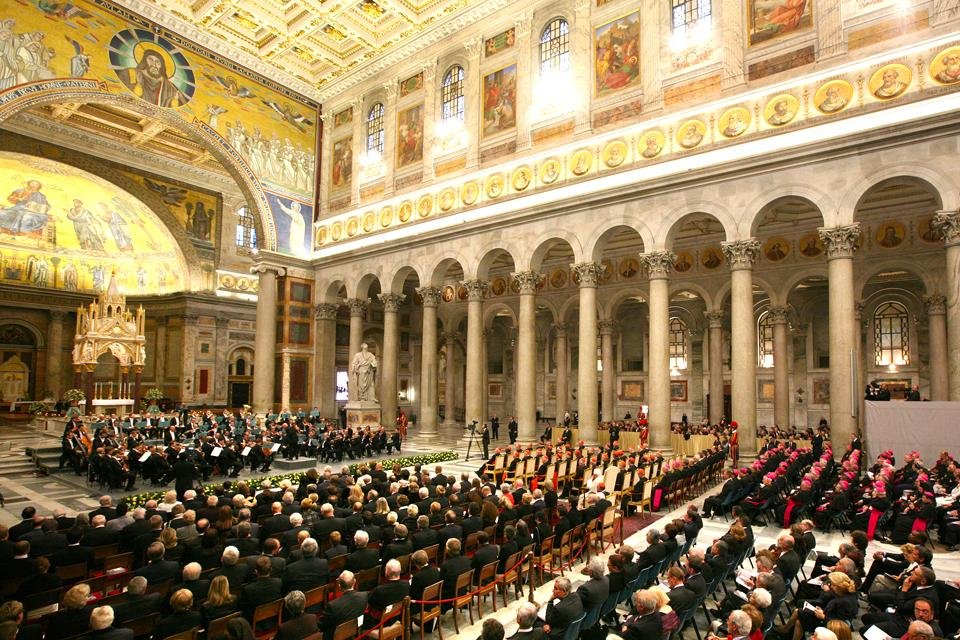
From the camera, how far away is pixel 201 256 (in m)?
37.6

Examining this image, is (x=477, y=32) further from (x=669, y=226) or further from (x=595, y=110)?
(x=669, y=226)

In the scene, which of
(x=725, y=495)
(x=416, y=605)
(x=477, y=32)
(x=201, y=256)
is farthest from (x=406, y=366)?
(x=416, y=605)

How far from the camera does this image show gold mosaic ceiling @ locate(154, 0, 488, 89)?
26703mm

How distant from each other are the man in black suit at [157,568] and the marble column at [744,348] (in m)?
17.6

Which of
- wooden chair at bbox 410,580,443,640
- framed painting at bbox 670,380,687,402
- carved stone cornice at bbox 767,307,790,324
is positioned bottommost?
wooden chair at bbox 410,580,443,640

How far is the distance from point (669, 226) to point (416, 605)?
17.2 metres

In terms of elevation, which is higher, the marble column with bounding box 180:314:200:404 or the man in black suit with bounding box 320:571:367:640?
the marble column with bounding box 180:314:200:404

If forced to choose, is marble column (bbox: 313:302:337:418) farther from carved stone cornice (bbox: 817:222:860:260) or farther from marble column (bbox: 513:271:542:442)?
carved stone cornice (bbox: 817:222:860:260)

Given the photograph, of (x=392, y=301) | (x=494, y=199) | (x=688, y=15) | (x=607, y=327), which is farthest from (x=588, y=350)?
(x=688, y=15)

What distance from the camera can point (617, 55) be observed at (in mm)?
22828

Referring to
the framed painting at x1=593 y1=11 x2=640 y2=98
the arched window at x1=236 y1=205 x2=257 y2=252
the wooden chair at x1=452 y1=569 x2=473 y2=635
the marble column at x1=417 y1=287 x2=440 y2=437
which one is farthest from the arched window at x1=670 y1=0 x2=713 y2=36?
the arched window at x1=236 y1=205 x2=257 y2=252

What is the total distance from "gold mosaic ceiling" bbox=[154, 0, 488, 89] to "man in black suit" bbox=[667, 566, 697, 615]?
26.3 metres

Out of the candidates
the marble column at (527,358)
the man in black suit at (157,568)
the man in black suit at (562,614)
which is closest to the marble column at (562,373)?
the marble column at (527,358)

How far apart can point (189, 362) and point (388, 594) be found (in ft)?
114
